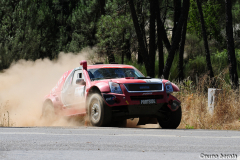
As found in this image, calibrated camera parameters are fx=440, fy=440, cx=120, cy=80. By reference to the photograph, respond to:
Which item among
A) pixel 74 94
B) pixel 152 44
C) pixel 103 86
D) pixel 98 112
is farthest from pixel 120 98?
pixel 152 44

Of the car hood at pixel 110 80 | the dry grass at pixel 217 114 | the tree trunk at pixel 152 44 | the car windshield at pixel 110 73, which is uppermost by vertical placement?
the tree trunk at pixel 152 44

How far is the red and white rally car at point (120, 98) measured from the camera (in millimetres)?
10172

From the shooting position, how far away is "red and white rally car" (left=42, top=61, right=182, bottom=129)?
10172mm

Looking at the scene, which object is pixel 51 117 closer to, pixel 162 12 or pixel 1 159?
pixel 1 159

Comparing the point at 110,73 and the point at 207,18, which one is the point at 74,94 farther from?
the point at 207,18

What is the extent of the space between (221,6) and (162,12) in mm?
4584

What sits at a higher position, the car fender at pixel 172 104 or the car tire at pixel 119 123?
the car fender at pixel 172 104

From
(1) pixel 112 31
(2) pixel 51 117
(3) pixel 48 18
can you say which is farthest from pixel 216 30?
(2) pixel 51 117

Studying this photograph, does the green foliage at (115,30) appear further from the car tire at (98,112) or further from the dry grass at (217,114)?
the car tire at (98,112)

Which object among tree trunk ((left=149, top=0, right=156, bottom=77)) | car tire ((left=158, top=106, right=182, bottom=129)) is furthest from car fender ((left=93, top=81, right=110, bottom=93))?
tree trunk ((left=149, top=0, right=156, bottom=77))

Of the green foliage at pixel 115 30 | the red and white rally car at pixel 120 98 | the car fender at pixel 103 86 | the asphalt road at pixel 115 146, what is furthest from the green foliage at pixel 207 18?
the asphalt road at pixel 115 146

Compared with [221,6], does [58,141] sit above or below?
below

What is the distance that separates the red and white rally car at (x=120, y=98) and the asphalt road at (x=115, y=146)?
4.14 feet

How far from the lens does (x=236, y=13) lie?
113 feet
